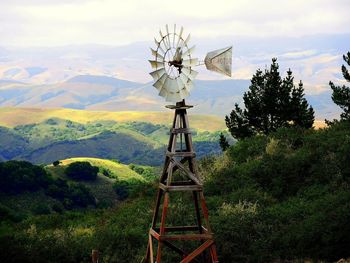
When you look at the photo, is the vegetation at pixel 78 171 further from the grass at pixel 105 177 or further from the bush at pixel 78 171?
the grass at pixel 105 177

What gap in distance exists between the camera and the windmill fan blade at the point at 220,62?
73.3ft

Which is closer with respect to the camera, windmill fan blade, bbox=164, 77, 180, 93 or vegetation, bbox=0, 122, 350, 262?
windmill fan blade, bbox=164, 77, 180, 93

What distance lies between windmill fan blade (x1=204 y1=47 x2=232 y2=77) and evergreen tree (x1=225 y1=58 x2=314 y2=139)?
37.4 metres

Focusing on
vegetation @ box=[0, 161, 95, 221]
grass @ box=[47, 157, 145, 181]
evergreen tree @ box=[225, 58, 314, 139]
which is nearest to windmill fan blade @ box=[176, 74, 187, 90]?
evergreen tree @ box=[225, 58, 314, 139]

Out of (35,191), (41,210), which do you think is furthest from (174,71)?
(35,191)

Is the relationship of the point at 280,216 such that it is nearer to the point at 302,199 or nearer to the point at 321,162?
the point at 302,199

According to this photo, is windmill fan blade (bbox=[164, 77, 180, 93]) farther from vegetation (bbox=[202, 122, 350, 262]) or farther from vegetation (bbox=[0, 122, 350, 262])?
vegetation (bbox=[202, 122, 350, 262])

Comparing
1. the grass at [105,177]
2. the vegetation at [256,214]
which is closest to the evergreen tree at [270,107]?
the vegetation at [256,214]

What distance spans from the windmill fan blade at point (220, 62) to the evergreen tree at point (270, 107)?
37.4 m

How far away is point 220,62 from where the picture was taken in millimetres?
22406

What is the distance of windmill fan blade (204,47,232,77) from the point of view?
879 inches

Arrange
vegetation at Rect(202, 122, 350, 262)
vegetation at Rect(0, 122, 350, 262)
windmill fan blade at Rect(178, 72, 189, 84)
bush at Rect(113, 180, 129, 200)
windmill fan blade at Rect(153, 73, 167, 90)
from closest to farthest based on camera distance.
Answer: windmill fan blade at Rect(153, 73, 167, 90)
windmill fan blade at Rect(178, 72, 189, 84)
vegetation at Rect(202, 122, 350, 262)
vegetation at Rect(0, 122, 350, 262)
bush at Rect(113, 180, 129, 200)

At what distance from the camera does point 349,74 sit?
55094mm

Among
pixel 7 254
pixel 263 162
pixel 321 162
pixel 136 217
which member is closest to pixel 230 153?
pixel 263 162
